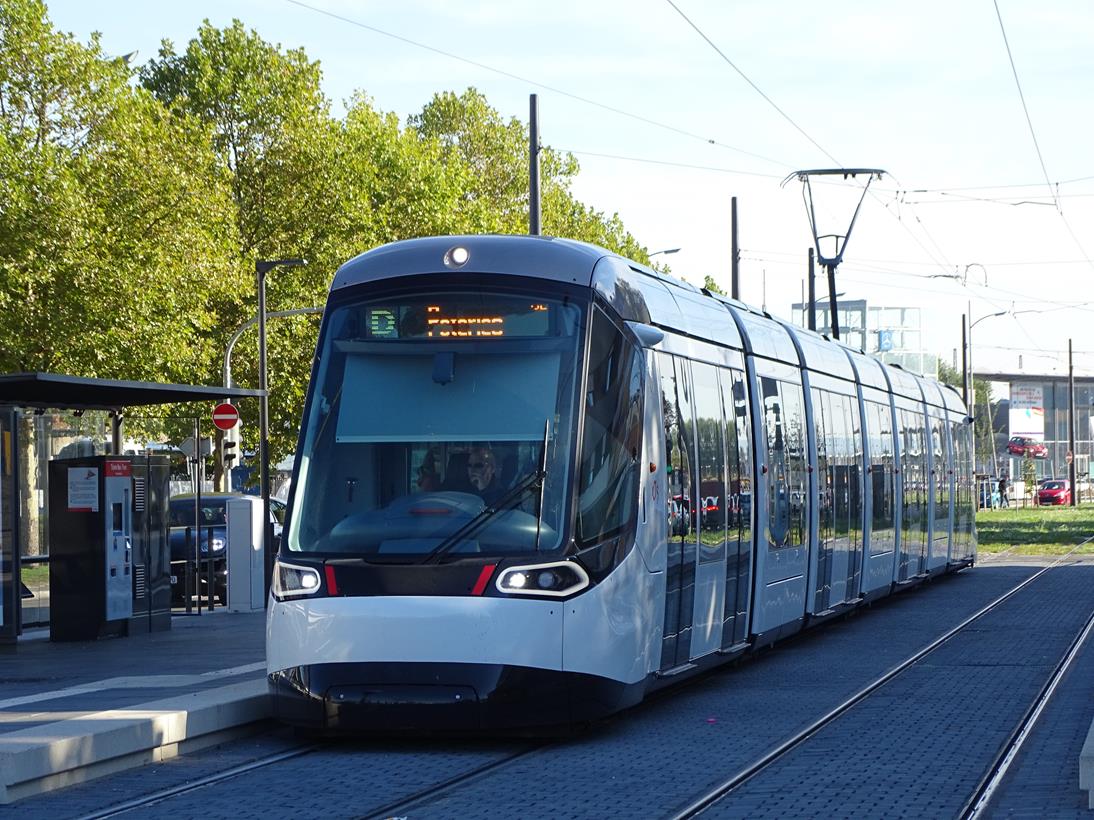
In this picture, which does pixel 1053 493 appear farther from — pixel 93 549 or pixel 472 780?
pixel 472 780

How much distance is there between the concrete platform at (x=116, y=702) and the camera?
9.55 meters

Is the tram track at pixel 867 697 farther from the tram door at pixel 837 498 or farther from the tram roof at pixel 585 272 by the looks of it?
the tram roof at pixel 585 272

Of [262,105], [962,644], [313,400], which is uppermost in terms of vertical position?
[262,105]

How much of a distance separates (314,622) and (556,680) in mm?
1419

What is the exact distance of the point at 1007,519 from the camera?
6306 centimetres

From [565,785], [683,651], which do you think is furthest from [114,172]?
[565,785]

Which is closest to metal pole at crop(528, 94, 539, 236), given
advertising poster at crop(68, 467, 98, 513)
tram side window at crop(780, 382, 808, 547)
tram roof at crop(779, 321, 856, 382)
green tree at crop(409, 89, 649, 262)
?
tram roof at crop(779, 321, 856, 382)

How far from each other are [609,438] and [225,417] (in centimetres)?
2360

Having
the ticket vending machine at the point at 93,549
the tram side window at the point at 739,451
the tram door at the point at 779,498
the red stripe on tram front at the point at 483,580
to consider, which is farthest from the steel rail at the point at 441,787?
the ticket vending machine at the point at 93,549

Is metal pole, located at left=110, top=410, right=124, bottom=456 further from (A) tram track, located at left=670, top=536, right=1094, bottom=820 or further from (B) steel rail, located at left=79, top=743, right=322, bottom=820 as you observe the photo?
(B) steel rail, located at left=79, top=743, right=322, bottom=820

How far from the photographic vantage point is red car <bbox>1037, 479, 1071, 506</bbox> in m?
91.1

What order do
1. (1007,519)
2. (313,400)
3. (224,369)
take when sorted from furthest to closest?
(1007,519), (224,369), (313,400)

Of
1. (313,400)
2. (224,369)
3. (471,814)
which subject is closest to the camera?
(471,814)

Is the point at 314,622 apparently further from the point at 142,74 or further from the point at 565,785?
the point at 142,74
